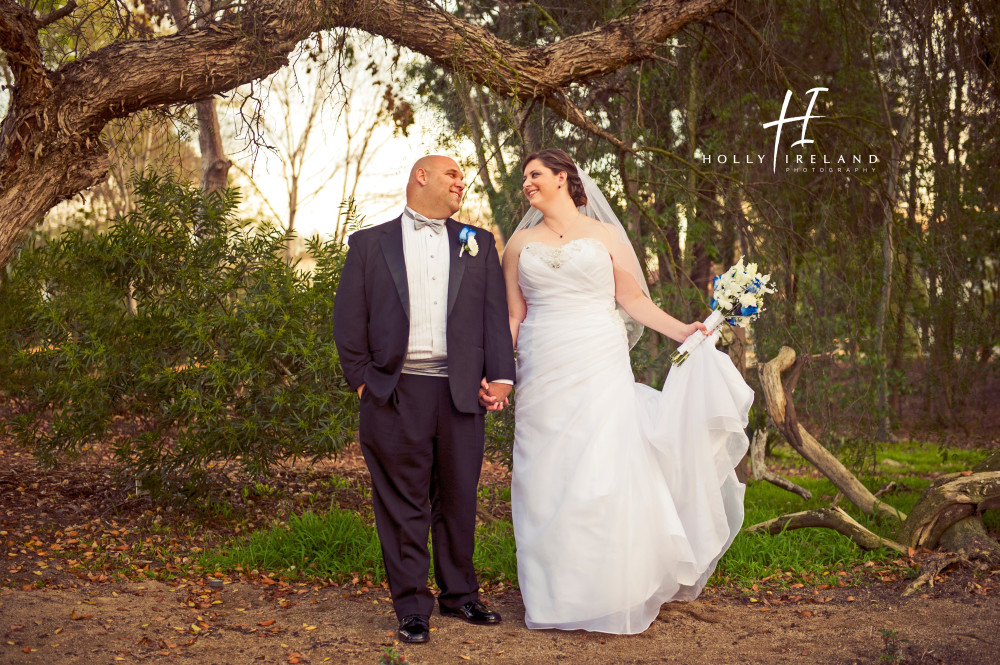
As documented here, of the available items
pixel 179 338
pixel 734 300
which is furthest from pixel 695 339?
pixel 179 338

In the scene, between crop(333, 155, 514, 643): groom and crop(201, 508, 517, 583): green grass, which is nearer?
crop(333, 155, 514, 643): groom

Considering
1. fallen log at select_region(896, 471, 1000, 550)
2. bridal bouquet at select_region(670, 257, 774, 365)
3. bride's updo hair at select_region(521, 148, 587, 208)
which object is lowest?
fallen log at select_region(896, 471, 1000, 550)

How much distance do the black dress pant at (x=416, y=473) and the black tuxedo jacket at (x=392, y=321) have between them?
10cm

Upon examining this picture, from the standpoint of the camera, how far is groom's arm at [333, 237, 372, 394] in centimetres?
373

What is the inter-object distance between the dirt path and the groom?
0.38m

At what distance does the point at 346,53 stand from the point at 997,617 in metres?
4.48

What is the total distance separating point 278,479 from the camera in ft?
24.1

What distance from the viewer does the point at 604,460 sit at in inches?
153

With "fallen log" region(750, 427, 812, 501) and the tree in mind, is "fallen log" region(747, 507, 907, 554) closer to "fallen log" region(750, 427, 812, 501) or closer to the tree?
"fallen log" region(750, 427, 812, 501)

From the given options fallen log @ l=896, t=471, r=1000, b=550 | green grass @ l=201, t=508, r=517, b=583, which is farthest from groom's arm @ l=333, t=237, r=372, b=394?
fallen log @ l=896, t=471, r=1000, b=550

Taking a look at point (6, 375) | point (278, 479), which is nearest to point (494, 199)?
point (278, 479)

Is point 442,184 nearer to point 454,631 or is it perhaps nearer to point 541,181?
point 541,181

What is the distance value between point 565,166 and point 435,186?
746 millimetres

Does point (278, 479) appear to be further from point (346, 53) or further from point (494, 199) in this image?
point (346, 53)
